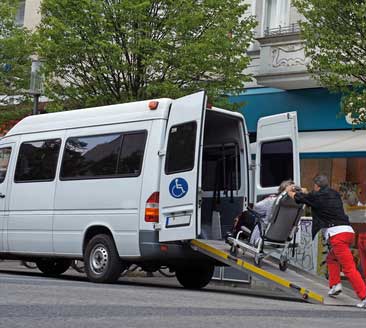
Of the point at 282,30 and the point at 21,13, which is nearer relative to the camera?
the point at 282,30

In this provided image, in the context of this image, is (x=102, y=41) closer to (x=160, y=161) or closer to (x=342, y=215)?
(x=160, y=161)

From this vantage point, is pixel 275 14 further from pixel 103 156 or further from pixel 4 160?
pixel 103 156

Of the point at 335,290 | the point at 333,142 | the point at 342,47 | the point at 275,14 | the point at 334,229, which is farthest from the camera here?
the point at 275,14

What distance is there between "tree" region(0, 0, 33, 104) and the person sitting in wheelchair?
38.6 feet

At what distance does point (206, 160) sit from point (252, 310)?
14.6ft

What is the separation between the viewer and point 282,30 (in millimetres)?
20906

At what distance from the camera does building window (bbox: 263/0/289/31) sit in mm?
21516

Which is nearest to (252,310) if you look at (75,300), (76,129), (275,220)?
(75,300)

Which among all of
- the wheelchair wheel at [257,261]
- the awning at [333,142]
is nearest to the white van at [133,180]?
the wheelchair wheel at [257,261]

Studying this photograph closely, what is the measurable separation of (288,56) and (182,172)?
29.1 ft

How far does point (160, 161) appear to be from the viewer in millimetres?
11922

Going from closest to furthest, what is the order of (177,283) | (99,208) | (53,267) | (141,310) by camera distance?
1. (141,310)
2. (99,208)
3. (53,267)
4. (177,283)

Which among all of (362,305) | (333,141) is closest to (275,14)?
(333,141)

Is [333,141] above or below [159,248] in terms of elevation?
above
